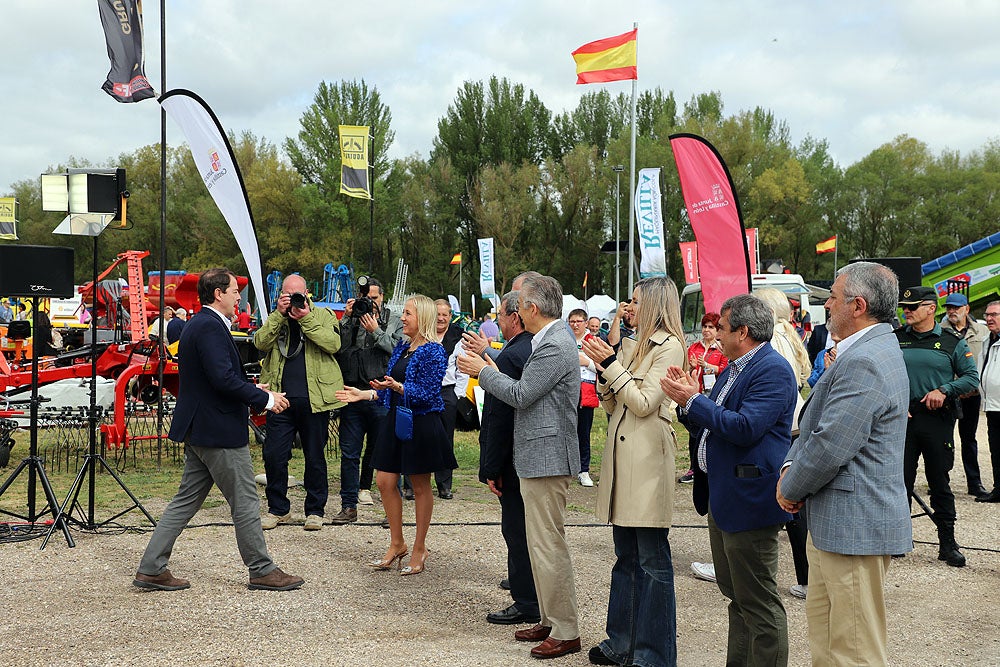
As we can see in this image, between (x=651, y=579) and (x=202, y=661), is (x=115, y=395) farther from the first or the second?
(x=651, y=579)

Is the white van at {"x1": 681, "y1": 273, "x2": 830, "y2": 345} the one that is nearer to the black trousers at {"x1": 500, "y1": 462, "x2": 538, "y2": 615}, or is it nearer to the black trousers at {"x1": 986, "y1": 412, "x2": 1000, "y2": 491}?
the black trousers at {"x1": 986, "y1": 412, "x2": 1000, "y2": 491}

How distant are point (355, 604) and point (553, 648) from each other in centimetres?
145

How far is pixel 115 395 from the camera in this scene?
32.3 ft

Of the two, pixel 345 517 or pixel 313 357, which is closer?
pixel 313 357

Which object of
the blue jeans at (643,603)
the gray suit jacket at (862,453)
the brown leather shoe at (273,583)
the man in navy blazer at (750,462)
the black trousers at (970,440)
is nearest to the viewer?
the gray suit jacket at (862,453)

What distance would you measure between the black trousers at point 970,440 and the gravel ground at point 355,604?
179cm

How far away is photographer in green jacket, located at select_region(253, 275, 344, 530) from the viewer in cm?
691

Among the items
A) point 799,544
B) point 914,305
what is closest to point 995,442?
point 914,305

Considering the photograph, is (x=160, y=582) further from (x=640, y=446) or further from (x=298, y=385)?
(x=640, y=446)

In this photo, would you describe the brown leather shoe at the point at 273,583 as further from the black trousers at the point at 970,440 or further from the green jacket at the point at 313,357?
the black trousers at the point at 970,440

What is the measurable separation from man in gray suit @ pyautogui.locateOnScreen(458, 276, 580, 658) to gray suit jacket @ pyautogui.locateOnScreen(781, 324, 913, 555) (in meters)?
1.47

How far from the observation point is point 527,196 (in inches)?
1902

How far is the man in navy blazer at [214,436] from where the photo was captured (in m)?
5.25

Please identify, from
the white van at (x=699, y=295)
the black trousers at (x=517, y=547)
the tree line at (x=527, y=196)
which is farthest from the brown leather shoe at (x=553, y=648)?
the tree line at (x=527, y=196)
